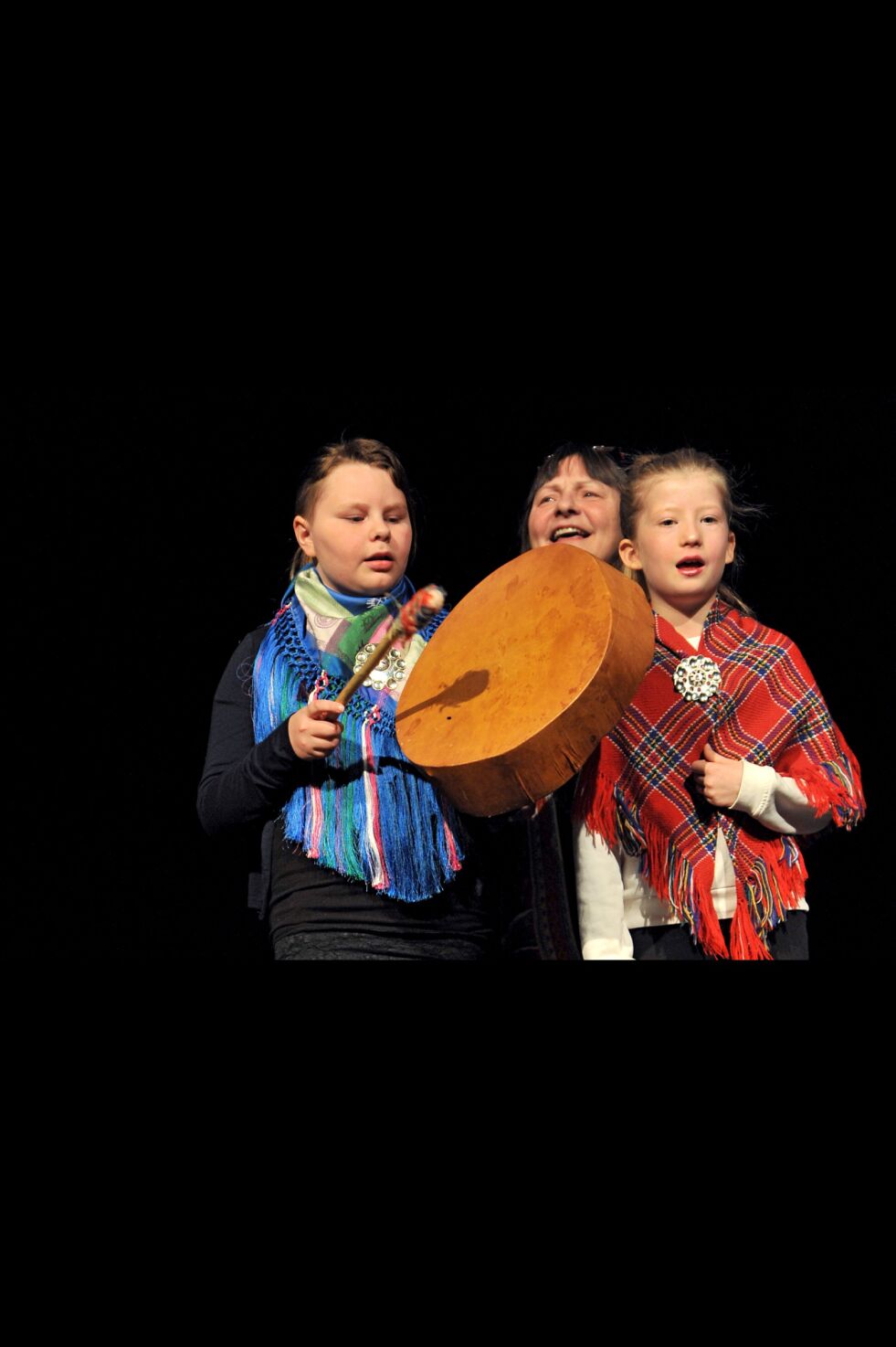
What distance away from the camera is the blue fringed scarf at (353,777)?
2414 mm

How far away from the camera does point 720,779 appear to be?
2453 mm

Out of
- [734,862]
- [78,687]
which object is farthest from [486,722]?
[78,687]

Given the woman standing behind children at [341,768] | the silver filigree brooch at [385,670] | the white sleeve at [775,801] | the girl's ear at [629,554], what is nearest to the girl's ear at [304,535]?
the woman standing behind children at [341,768]

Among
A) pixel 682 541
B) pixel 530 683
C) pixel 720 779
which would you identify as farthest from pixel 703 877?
pixel 682 541

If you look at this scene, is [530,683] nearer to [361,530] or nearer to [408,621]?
[408,621]

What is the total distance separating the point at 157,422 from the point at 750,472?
0.97m

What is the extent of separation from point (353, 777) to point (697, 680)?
54 centimetres

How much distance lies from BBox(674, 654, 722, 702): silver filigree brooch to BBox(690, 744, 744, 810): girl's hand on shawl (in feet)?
0.32

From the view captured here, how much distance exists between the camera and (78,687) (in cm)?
280

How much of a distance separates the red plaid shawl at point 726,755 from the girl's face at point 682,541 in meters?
0.05

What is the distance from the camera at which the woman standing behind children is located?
2.41 metres

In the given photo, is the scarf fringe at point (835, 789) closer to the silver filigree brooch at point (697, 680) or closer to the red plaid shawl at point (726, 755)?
the red plaid shawl at point (726, 755)

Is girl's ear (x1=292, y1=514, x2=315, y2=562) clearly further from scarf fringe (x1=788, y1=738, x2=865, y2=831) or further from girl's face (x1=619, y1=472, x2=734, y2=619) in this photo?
scarf fringe (x1=788, y1=738, x2=865, y2=831)

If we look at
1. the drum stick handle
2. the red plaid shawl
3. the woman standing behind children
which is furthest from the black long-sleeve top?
the red plaid shawl
